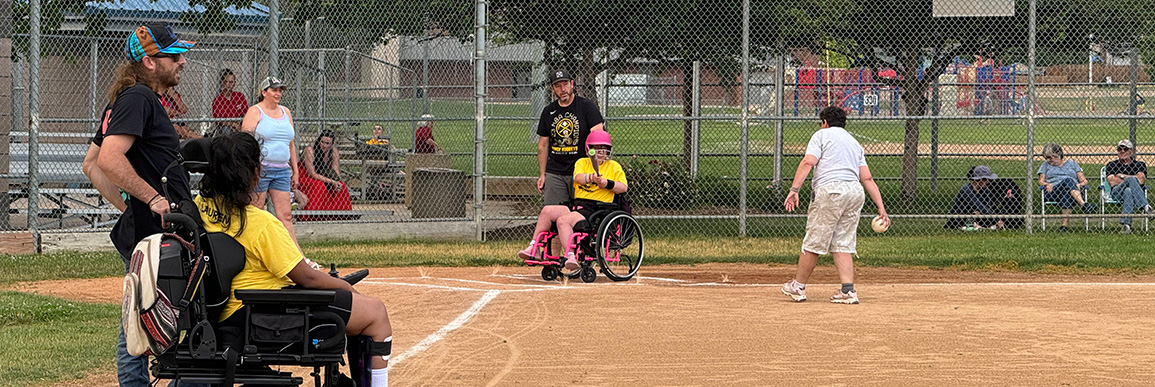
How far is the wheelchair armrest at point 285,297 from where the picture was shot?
4.74m

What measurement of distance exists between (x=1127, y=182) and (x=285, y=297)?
45.0 feet

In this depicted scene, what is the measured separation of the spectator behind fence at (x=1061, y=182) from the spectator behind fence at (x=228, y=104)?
31.9 feet

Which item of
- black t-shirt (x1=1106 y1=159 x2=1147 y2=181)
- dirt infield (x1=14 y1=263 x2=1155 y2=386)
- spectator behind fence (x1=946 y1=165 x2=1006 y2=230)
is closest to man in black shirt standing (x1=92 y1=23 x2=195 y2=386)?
dirt infield (x1=14 y1=263 x2=1155 y2=386)

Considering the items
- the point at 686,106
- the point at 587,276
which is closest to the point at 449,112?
the point at 686,106

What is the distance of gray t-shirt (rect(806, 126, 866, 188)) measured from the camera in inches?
370

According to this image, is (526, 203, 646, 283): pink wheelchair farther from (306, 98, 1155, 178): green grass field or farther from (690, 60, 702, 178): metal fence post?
(690, 60, 702, 178): metal fence post

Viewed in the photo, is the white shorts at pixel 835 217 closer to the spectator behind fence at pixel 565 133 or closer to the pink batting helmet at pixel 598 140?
the pink batting helmet at pixel 598 140

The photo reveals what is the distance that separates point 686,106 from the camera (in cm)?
1841

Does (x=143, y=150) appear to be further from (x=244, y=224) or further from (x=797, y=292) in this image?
(x=797, y=292)

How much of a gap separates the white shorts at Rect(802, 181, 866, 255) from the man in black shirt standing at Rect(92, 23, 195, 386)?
5265 mm

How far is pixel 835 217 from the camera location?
9359 mm

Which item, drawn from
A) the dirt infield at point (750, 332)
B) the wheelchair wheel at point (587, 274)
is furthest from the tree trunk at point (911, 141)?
the wheelchair wheel at point (587, 274)

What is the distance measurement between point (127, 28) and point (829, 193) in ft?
38.2

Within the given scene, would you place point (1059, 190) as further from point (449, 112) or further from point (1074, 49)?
point (449, 112)
